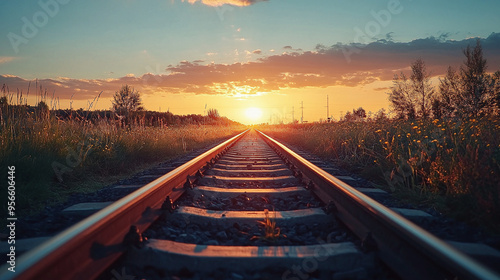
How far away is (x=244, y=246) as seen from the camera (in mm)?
2256

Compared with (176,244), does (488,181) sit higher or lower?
higher

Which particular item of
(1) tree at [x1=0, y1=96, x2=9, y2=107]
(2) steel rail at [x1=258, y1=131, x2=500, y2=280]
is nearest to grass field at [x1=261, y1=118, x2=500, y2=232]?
(2) steel rail at [x1=258, y1=131, x2=500, y2=280]

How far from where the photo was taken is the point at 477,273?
4.38ft

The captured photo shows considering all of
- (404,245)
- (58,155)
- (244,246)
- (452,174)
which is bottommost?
(244,246)

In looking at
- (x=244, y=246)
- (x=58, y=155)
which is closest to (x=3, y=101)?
(x=58, y=155)

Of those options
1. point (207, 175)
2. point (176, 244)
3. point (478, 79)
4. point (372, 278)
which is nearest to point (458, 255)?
point (372, 278)

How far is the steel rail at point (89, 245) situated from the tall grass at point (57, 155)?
1855 mm

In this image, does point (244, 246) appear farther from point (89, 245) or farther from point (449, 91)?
point (449, 91)

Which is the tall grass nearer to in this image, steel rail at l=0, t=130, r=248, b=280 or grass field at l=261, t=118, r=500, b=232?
steel rail at l=0, t=130, r=248, b=280

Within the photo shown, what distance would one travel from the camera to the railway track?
64.3 inches

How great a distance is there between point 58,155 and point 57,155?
0.12ft

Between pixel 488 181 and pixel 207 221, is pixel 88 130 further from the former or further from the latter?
pixel 488 181

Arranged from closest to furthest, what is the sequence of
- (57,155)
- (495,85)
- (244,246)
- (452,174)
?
(244,246) < (452,174) < (57,155) < (495,85)

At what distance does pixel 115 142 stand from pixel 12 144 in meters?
2.84
